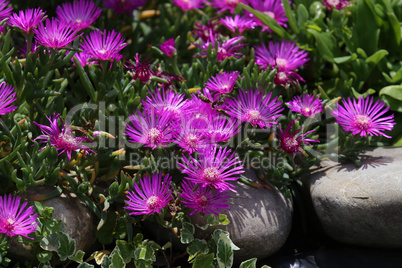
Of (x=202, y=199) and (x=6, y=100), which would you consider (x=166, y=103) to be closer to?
(x=202, y=199)

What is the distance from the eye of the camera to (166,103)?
180 centimetres

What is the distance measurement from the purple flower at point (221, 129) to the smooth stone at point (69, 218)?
1.50 feet

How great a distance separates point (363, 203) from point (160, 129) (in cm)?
69

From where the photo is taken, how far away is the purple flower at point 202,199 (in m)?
1.61

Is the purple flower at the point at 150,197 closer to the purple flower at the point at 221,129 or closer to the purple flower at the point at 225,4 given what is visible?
the purple flower at the point at 221,129

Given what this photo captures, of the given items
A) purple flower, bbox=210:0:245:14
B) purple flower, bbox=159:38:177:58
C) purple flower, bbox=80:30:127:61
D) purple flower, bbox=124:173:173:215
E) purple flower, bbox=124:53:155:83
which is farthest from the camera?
purple flower, bbox=210:0:245:14

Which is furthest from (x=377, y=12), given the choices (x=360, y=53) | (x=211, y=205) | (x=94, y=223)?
(x=94, y=223)

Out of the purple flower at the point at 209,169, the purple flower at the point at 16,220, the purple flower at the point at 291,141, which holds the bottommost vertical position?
the purple flower at the point at 16,220

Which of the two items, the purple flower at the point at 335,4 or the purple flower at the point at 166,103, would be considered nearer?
the purple flower at the point at 166,103

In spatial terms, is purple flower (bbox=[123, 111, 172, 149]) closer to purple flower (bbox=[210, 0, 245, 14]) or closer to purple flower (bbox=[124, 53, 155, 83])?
purple flower (bbox=[124, 53, 155, 83])

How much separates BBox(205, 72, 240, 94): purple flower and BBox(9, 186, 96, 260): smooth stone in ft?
1.87

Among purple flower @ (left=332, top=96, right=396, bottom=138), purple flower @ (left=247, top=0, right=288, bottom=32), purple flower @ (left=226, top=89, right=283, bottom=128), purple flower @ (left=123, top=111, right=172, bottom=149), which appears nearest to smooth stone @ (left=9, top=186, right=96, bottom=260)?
purple flower @ (left=123, top=111, right=172, bottom=149)

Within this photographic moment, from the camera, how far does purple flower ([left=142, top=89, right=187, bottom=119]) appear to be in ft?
5.65

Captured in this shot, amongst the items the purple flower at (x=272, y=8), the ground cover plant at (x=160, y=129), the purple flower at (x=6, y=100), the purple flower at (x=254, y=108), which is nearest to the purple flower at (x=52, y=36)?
the ground cover plant at (x=160, y=129)
